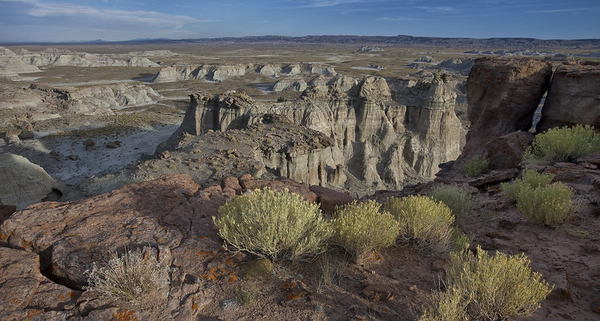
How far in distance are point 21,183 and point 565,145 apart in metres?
22.9

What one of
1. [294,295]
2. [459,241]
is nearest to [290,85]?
[459,241]

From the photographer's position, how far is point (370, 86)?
27203 millimetres

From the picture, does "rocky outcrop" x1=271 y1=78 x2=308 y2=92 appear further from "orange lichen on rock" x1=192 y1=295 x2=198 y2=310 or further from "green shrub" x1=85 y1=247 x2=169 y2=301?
"orange lichen on rock" x1=192 y1=295 x2=198 y2=310

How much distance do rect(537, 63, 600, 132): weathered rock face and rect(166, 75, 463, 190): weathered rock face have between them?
43.2ft

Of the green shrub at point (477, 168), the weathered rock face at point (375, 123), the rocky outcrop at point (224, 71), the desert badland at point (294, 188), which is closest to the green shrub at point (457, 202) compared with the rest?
the desert badland at point (294, 188)

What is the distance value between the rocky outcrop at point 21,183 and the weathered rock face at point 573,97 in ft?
77.4

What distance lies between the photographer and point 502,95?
1464 cm

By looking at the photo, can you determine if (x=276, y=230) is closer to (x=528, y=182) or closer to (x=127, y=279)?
(x=127, y=279)

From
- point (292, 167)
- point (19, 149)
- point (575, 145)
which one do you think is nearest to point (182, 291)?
point (575, 145)

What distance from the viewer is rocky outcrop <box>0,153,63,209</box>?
15.7 m

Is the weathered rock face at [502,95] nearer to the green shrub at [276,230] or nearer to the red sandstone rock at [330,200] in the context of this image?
the red sandstone rock at [330,200]

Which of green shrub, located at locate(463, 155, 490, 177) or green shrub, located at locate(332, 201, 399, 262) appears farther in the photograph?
green shrub, located at locate(463, 155, 490, 177)

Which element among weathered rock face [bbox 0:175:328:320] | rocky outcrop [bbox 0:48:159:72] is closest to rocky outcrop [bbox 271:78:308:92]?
rocky outcrop [bbox 0:48:159:72]

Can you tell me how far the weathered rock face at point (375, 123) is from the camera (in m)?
24.6
